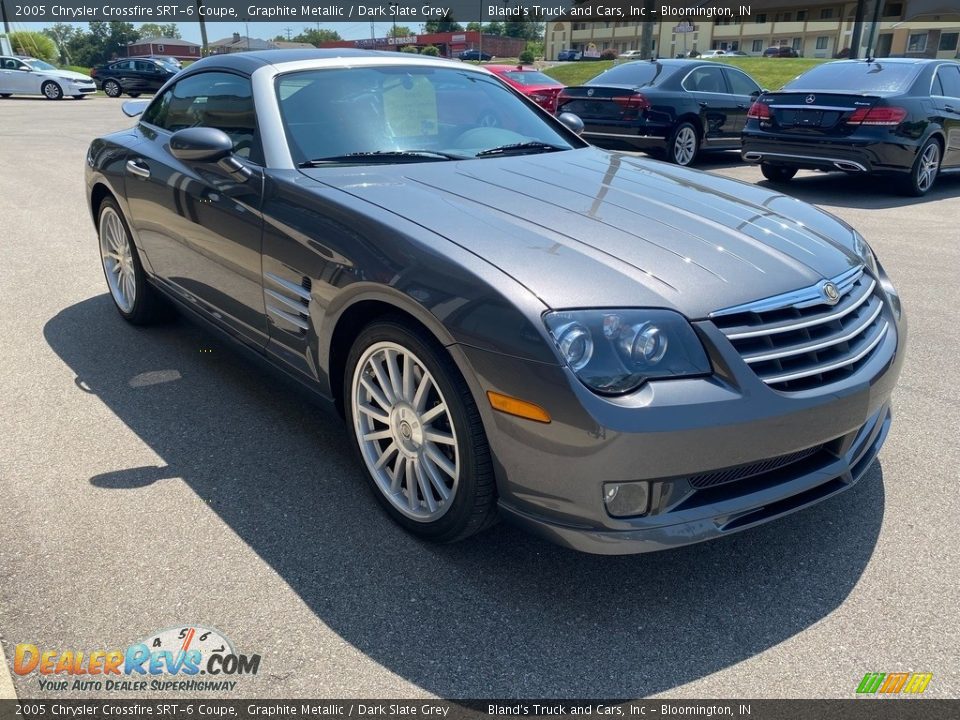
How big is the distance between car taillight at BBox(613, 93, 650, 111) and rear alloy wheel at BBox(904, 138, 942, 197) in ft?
11.4

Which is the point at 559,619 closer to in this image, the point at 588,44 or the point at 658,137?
the point at 658,137

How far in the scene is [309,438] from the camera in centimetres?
356

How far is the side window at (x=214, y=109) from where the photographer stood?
3.49 m

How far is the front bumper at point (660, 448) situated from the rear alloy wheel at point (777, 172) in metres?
8.65

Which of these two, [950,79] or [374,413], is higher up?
[950,79]

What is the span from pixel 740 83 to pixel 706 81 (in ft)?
2.53

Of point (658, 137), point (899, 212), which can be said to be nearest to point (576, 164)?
point (899, 212)

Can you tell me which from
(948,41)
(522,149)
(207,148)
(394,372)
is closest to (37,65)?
(207,148)

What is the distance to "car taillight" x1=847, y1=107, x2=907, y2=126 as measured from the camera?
8.70 meters

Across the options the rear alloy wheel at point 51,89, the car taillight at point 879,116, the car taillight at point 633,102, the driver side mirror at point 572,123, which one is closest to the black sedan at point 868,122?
the car taillight at point 879,116

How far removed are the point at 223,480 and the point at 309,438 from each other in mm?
468

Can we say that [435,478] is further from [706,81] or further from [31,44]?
[31,44]

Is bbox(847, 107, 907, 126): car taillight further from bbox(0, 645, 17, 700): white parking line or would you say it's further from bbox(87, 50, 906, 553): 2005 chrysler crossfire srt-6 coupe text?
bbox(0, 645, 17, 700): white parking line

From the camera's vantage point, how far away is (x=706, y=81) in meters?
11.8
